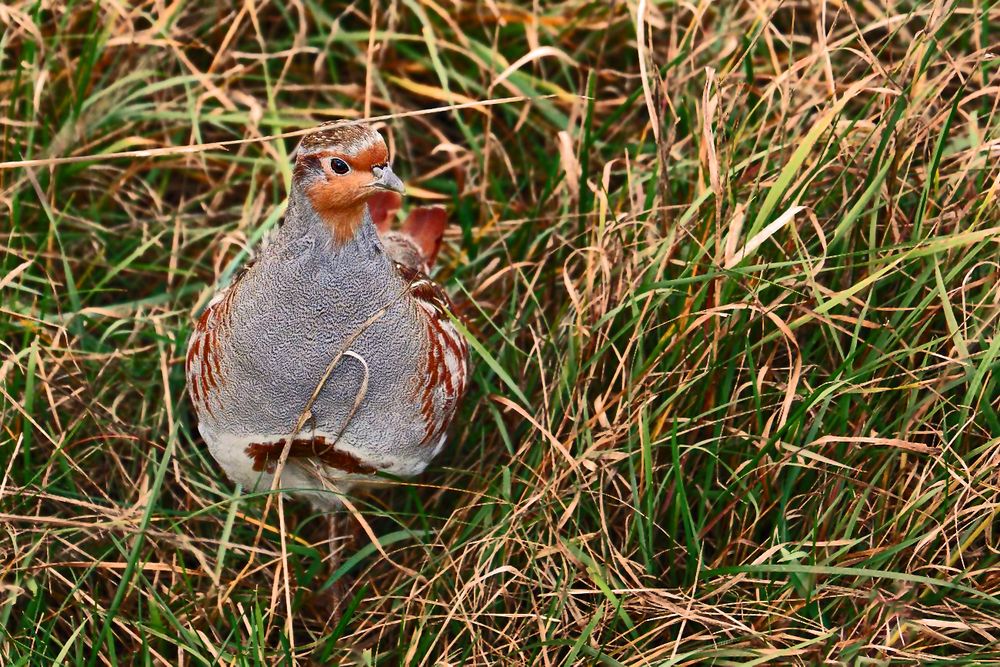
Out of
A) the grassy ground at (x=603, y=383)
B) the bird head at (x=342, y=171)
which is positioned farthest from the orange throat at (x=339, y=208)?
the grassy ground at (x=603, y=383)

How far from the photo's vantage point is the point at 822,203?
3092mm

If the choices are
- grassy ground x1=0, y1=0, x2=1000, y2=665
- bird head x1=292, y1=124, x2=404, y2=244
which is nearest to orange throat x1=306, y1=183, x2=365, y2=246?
bird head x1=292, y1=124, x2=404, y2=244

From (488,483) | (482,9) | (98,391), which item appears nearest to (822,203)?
(488,483)

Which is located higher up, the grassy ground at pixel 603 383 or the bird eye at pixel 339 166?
the bird eye at pixel 339 166

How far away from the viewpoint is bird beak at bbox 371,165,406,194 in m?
2.58

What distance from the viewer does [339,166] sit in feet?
8.53

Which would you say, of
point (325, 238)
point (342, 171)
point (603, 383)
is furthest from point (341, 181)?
point (603, 383)

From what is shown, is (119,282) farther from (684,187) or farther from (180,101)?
(684,187)

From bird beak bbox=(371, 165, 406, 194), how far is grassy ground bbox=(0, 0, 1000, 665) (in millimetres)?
569

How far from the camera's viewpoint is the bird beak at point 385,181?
258 cm

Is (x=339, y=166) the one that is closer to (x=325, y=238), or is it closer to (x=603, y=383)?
(x=325, y=238)

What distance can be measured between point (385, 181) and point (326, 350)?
44cm

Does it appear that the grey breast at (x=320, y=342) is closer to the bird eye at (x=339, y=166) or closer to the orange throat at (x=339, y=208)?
the orange throat at (x=339, y=208)

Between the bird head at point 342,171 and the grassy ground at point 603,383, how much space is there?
542mm
